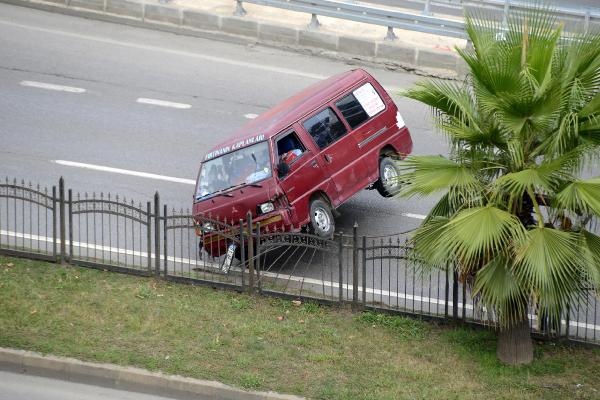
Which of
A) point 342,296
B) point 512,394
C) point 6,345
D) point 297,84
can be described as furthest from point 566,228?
point 297,84

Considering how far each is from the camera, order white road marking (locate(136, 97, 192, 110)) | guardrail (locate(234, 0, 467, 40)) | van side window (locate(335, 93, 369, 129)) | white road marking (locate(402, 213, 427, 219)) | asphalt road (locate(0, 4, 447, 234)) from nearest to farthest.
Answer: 1. van side window (locate(335, 93, 369, 129))
2. white road marking (locate(402, 213, 427, 219))
3. asphalt road (locate(0, 4, 447, 234))
4. white road marking (locate(136, 97, 192, 110))
5. guardrail (locate(234, 0, 467, 40))

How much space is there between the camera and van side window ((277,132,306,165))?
1597 cm

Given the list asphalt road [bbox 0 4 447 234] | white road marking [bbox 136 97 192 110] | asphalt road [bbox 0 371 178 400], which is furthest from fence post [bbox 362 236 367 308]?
white road marking [bbox 136 97 192 110]

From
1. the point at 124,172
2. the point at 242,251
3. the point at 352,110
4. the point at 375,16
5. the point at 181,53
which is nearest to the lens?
the point at 242,251

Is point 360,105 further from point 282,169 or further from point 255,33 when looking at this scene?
point 255,33

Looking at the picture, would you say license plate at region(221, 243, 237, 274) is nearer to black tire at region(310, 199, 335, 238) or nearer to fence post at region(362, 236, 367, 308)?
black tire at region(310, 199, 335, 238)

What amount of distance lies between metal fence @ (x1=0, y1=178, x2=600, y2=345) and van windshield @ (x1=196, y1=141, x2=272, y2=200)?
20.3 inches

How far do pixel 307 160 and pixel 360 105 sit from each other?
1472mm

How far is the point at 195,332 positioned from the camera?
554 inches

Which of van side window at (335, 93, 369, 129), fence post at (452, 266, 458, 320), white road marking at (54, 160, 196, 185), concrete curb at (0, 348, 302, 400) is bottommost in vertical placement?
concrete curb at (0, 348, 302, 400)

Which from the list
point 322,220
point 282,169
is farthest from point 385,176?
point 282,169

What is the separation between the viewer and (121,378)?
1339cm

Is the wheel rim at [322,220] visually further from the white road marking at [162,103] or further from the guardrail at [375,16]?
the guardrail at [375,16]

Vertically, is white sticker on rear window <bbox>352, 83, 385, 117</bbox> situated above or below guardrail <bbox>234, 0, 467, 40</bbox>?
below
